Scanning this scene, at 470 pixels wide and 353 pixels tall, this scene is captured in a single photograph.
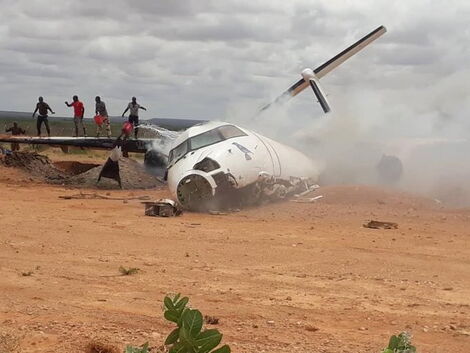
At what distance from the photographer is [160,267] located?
980cm

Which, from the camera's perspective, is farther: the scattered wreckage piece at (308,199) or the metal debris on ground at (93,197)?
the metal debris on ground at (93,197)

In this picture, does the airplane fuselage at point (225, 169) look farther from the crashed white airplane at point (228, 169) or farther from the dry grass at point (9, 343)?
the dry grass at point (9, 343)

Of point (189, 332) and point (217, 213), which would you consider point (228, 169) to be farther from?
point (189, 332)

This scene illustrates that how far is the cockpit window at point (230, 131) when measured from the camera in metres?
19.2

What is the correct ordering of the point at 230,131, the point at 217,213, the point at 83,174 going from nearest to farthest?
the point at 217,213 → the point at 230,131 → the point at 83,174

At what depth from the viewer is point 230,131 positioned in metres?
19.5

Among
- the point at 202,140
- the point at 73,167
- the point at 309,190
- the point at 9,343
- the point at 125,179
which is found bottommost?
the point at 9,343

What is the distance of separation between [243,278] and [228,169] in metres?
8.31

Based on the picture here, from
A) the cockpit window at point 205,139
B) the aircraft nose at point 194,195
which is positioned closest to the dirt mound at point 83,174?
the cockpit window at point 205,139

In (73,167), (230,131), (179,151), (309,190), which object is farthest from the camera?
(73,167)

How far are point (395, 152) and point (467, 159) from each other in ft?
8.51

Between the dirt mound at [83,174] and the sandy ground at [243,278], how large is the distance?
7.59 meters

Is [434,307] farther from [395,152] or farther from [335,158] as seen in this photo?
[395,152]

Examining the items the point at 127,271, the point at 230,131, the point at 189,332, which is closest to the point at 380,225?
the point at 230,131
